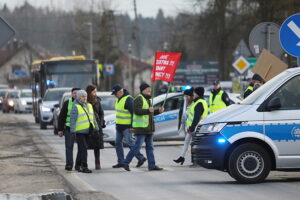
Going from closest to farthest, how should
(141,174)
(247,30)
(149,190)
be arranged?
(149,190)
(141,174)
(247,30)

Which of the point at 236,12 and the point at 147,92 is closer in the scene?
the point at 147,92

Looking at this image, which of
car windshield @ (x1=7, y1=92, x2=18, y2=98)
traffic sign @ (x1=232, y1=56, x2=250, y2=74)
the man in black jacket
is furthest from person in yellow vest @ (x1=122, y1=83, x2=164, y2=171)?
car windshield @ (x1=7, y1=92, x2=18, y2=98)

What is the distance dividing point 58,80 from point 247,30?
13.6 metres

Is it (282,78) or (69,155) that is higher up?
(282,78)

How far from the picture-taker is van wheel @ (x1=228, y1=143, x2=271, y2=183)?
14.4 meters

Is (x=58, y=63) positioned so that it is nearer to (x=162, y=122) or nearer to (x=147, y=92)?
(x=162, y=122)

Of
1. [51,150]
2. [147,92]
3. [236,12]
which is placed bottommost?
[51,150]

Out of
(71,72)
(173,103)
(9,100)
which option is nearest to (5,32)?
(173,103)

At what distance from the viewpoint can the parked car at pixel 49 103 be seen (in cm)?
3669

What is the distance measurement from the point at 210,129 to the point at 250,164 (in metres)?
0.84

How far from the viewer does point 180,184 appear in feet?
48.3

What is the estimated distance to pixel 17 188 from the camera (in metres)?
14.4

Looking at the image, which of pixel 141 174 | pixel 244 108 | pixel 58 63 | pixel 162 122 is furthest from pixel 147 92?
pixel 58 63

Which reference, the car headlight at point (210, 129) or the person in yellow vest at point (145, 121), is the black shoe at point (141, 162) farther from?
the car headlight at point (210, 129)
